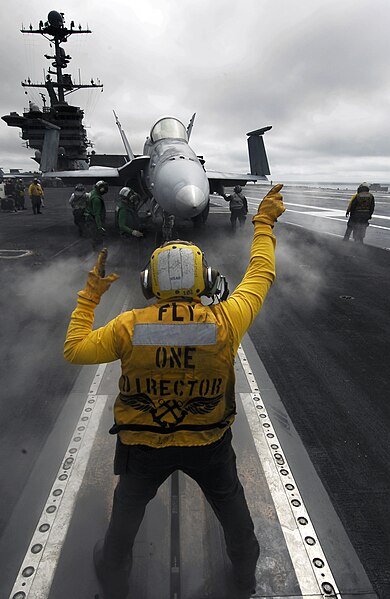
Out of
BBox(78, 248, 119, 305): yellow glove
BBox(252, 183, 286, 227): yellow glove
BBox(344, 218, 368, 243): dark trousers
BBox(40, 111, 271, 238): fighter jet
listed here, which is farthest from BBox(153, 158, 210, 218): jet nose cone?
BBox(78, 248, 119, 305): yellow glove

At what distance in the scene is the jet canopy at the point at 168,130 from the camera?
1260 centimetres

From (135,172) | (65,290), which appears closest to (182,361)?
(65,290)

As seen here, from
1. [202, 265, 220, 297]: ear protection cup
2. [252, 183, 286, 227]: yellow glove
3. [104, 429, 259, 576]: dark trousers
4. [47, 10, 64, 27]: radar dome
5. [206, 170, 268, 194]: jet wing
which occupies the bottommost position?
[104, 429, 259, 576]: dark trousers

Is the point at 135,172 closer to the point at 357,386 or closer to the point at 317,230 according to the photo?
the point at 317,230

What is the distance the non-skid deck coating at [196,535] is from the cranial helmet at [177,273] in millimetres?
1689

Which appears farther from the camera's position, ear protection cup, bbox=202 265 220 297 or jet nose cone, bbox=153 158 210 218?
jet nose cone, bbox=153 158 210 218

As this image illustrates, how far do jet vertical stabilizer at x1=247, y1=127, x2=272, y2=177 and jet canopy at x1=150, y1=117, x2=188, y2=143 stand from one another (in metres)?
5.68

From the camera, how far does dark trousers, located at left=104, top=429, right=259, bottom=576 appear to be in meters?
1.75

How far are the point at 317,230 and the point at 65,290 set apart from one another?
1231 centimetres

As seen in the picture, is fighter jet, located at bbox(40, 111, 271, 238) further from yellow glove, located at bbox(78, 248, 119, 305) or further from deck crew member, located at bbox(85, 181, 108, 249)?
yellow glove, located at bbox(78, 248, 119, 305)

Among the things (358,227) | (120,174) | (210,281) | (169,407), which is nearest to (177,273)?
(210,281)

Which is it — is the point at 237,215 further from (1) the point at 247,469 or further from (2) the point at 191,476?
(2) the point at 191,476

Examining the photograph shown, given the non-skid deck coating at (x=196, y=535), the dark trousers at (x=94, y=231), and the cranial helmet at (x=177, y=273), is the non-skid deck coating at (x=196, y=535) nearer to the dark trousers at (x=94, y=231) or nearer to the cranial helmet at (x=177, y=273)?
the cranial helmet at (x=177, y=273)

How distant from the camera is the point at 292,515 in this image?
249 centimetres
